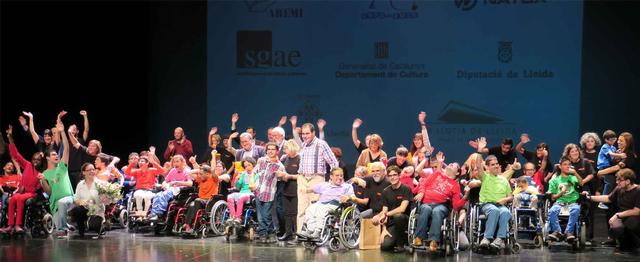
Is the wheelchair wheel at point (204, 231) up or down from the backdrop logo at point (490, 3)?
down

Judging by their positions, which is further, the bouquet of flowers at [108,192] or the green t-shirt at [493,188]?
the bouquet of flowers at [108,192]

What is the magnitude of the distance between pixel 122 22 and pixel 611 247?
788 centimetres

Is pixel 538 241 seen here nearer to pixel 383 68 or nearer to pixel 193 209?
pixel 193 209

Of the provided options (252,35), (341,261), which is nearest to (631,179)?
(341,261)

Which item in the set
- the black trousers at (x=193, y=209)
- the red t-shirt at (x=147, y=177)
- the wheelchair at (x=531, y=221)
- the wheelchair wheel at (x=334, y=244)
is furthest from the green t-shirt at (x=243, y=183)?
the wheelchair at (x=531, y=221)

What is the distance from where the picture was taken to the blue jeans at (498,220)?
26.3ft

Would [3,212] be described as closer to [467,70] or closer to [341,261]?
[341,261]

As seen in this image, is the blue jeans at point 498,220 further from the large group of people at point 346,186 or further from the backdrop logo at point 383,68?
the backdrop logo at point 383,68

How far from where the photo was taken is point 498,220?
8094mm

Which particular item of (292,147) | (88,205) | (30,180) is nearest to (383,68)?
(292,147)

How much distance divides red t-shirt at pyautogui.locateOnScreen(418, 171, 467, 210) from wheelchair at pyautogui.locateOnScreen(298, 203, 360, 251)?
749 mm

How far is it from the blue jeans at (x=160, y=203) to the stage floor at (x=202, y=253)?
0.52 metres

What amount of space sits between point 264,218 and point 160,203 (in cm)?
131

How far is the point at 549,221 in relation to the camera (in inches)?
335
